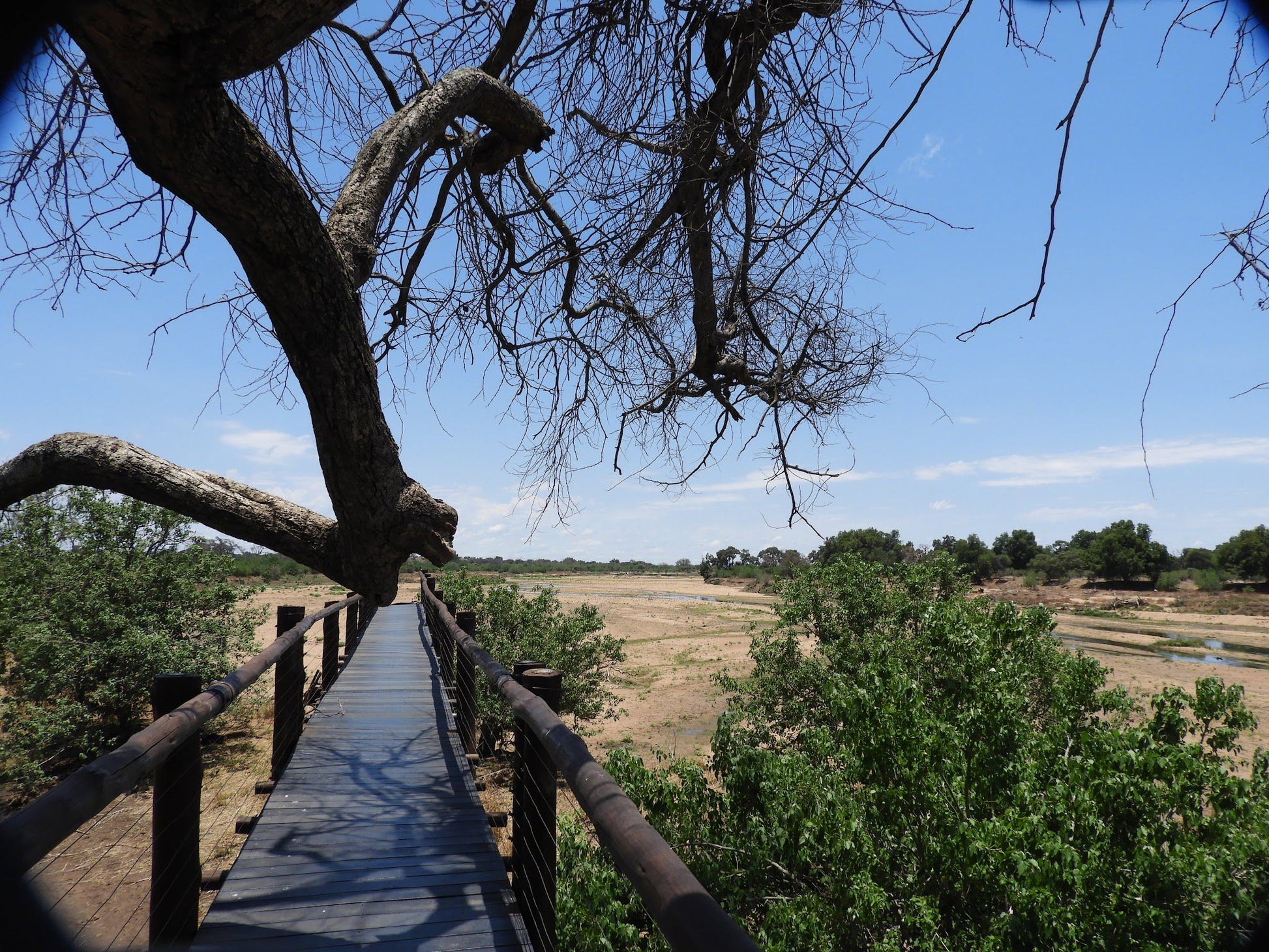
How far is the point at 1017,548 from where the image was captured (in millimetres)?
71625

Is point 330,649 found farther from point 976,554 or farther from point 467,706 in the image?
point 976,554

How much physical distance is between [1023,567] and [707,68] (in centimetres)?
7605

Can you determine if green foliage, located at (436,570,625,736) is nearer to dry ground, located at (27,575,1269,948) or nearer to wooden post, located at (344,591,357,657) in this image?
dry ground, located at (27,575,1269,948)

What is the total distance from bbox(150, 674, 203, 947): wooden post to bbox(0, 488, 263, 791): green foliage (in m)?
8.66

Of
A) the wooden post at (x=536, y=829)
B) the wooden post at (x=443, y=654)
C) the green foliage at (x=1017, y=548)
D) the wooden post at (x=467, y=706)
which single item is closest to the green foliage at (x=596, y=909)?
the wooden post at (x=536, y=829)

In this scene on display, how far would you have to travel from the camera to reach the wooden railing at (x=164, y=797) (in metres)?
1.33

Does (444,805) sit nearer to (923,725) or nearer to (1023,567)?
(923,725)

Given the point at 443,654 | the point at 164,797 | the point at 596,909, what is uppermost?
the point at 164,797

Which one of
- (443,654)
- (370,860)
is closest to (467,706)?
(370,860)

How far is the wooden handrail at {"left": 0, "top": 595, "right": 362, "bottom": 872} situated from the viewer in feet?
4.17

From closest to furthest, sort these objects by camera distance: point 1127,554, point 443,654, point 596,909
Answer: point 596,909 < point 443,654 < point 1127,554

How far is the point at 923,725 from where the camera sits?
4.74 meters

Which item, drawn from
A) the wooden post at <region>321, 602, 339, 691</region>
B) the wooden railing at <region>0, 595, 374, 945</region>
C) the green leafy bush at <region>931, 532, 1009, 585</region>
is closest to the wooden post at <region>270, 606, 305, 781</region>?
the wooden railing at <region>0, 595, 374, 945</region>

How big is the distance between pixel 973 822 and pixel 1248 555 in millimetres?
63020
